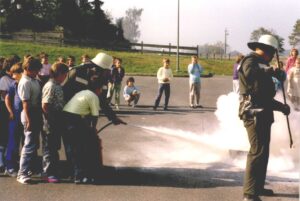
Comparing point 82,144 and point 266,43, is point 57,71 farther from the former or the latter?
point 266,43

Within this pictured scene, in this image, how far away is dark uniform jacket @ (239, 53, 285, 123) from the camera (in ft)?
19.7

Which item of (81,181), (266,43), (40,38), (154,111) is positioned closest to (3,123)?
(81,181)

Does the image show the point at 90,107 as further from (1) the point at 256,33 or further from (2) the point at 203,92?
(1) the point at 256,33

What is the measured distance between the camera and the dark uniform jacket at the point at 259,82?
6.01 meters

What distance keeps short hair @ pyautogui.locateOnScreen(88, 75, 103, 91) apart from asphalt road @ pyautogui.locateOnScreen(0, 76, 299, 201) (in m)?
1.32

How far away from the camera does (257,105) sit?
241 inches

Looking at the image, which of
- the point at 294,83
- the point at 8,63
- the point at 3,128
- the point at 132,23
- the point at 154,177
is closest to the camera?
the point at 154,177

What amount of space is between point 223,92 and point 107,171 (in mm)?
14117

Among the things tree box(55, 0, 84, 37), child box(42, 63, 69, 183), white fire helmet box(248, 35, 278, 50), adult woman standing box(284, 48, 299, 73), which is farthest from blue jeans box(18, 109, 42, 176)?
tree box(55, 0, 84, 37)

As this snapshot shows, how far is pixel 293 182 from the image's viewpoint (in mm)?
6961

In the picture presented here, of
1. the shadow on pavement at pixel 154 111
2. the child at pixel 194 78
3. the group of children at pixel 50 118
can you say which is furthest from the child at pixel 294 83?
the group of children at pixel 50 118

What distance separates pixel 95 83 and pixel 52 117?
769 millimetres

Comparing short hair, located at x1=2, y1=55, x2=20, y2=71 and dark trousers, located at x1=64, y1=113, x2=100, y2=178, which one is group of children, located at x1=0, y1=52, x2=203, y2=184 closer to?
dark trousers, located at x1=64, y1=113, x2=100, y2=178

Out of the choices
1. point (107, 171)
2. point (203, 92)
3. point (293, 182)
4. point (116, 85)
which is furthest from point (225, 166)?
point (203, 92)
